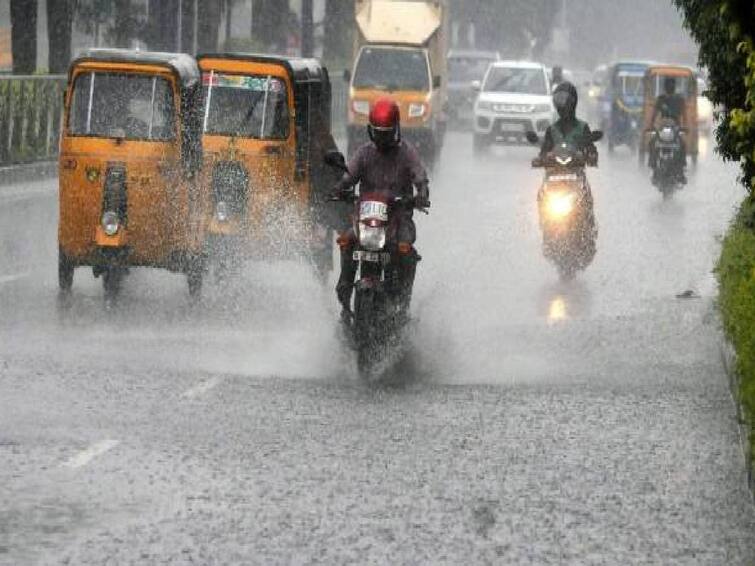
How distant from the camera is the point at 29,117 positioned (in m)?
38.0

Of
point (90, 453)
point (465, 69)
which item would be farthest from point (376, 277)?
point (465, 69)

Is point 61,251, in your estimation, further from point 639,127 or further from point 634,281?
point 639,127

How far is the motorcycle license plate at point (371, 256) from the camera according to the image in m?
14.2

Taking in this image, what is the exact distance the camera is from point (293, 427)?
1211 centimetres

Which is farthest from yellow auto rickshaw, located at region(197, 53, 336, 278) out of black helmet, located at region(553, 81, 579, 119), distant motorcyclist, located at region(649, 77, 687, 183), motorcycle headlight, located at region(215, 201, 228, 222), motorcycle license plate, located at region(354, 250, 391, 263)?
distant motorcyclist, located at region(649, 77, 687, 183)

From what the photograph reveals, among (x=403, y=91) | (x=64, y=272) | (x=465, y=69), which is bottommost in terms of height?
(x=465, y=69)

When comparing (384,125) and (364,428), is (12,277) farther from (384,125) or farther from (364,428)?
(364,428)

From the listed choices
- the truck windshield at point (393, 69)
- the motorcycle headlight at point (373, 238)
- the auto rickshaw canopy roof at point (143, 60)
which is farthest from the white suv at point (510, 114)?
the motorcycle headlight at point (373, 238)

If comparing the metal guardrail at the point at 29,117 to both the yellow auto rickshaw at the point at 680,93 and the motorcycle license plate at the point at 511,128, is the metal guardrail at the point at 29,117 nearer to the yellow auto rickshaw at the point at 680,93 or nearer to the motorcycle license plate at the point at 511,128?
the yellow auto rickshaw at the point at 680,93

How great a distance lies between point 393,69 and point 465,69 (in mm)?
23901

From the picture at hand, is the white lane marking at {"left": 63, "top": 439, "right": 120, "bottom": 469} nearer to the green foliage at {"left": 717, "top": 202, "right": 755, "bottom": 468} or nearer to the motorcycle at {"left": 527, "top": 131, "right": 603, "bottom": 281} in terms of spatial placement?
the green foliage at {"left": 717, "top": 202, "right": 755, "bottom": 468}

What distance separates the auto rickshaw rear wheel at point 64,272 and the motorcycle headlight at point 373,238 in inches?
202

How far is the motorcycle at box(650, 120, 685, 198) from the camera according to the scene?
34781mm

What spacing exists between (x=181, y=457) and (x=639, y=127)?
136ft
